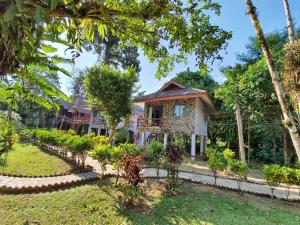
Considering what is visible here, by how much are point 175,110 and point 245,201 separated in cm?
1291

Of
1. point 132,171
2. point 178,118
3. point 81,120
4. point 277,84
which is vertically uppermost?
point 81,120

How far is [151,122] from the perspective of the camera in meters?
20.8

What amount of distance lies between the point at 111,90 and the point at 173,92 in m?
6.24

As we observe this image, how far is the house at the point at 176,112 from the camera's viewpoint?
1841 centimetres

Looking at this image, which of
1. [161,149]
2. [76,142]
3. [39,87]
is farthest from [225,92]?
[39,87]

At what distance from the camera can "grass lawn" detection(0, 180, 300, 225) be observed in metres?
5.48

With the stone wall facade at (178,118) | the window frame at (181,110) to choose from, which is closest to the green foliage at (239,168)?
the stone wall facade at (178,118)

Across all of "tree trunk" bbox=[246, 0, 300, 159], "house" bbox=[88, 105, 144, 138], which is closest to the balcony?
"house" bbox=[88, 105, 144, 138]

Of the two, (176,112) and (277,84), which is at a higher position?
(176,112)

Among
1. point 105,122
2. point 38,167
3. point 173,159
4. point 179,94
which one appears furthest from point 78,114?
point 173,159

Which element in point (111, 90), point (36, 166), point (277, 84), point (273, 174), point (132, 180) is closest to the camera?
point (277, 84)

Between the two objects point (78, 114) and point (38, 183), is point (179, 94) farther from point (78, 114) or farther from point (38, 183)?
point (78, 114)

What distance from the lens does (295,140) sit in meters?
3.73

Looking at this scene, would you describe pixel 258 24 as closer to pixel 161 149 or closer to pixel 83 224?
pixel 83 224
